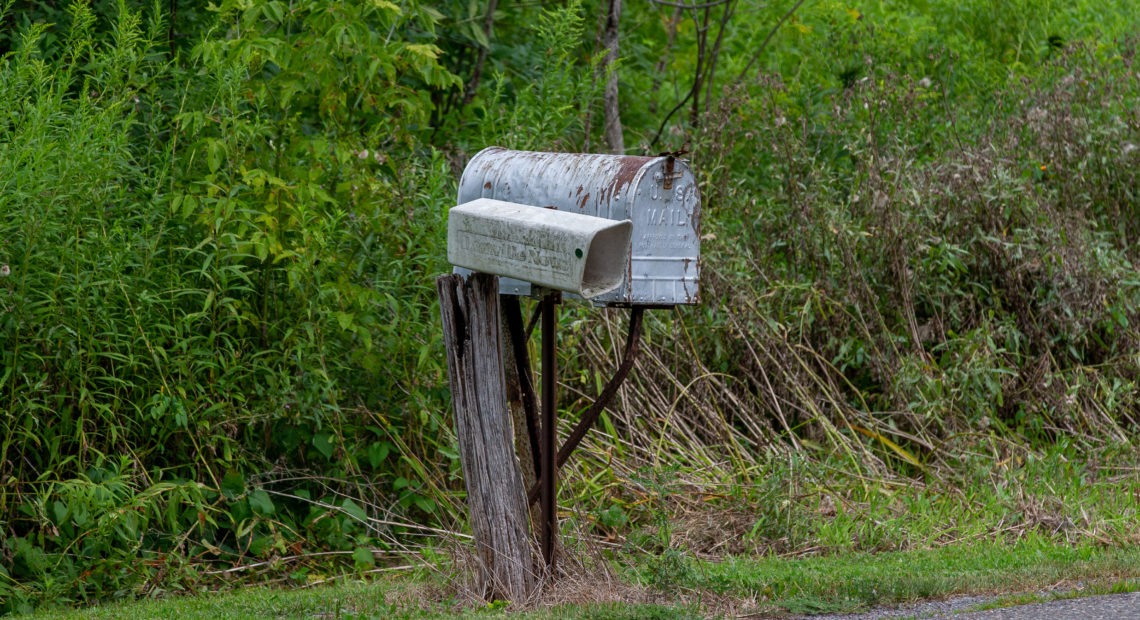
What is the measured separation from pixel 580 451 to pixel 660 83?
778cm

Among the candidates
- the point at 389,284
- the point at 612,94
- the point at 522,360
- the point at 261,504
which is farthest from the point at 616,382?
the point at 612,94

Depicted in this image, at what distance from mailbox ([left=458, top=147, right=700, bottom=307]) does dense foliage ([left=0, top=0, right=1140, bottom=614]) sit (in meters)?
2.27

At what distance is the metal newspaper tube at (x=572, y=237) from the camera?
15.0 feet

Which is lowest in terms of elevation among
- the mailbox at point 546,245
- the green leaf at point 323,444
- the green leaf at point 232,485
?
the green leaf at point 232,485

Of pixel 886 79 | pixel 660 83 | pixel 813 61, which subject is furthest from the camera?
pixel 660 83

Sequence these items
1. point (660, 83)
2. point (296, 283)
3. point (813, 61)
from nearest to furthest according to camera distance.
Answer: point (296, 283) → point (813, 61) → point (660, 83)

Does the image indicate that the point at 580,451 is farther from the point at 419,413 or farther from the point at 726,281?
the point at 726,281

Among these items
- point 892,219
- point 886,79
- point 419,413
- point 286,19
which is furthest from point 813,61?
point 419,413

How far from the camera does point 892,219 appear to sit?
9016 mm

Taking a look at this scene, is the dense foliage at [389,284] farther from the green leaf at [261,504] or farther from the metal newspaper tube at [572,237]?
the metal newspaper tube at [572,237]

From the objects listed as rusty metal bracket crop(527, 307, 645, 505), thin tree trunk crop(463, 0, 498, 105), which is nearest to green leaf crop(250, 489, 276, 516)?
rusty metal bracket crop(527, 307, 645, 505)

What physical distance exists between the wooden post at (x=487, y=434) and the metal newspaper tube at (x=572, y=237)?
0.40 feet

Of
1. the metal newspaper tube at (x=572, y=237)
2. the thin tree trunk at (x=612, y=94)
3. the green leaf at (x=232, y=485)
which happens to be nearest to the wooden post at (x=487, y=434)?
the metal newspaper tube at (x=572, y=237)

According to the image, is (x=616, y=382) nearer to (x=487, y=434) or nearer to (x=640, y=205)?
(x=487, y=434)
